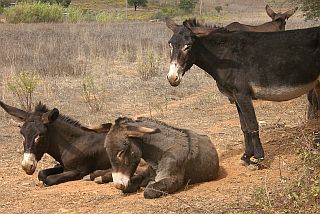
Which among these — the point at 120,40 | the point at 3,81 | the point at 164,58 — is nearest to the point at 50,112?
the point at 3,81

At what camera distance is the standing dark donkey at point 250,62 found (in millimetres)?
7848

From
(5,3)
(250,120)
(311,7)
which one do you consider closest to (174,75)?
(250,120)

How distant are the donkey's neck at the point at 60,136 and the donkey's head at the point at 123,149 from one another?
1.50 metres

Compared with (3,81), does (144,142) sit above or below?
above

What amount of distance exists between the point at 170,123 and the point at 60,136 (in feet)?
13.6

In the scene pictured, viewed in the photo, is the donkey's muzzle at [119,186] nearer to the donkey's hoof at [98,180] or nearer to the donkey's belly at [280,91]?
the donkey's hoof at [98,180]

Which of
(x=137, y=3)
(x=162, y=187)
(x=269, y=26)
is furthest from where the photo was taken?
(x=137, y=3)

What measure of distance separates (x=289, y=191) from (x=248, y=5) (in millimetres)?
81956

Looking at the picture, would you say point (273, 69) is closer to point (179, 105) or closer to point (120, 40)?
point (179, 105)

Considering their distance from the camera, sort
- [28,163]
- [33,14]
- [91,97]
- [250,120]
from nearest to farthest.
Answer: [28,163], [250,120], [91,97], [33,14]

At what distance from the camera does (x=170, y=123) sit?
12438mm

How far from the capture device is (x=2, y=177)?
8.88 m

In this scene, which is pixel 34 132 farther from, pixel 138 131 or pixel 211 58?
pixel 211 58

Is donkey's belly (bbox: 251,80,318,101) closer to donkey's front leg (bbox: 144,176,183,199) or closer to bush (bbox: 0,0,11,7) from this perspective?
donkey's front leg (bbox: 144,176,183,199)
